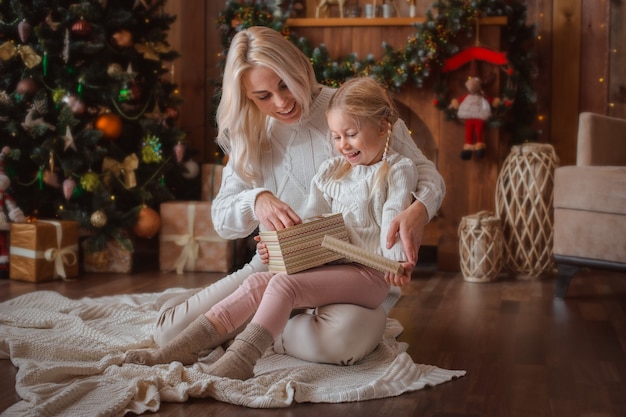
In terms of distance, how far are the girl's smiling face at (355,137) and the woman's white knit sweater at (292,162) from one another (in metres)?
0.13

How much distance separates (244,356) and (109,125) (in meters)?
2.09

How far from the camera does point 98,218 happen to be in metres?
3.64

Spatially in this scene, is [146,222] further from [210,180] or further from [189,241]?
[210,180]

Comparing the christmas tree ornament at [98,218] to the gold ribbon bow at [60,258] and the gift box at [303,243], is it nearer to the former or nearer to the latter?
the gold ribbon bow at [60,258]

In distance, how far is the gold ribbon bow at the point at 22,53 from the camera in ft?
11.5

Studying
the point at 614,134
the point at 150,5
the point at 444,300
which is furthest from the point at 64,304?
the point at 614,134

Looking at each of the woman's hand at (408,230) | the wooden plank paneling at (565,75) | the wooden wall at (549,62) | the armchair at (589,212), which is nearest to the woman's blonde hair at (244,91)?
the woman's hand at (408,230)

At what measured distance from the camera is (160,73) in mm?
3973

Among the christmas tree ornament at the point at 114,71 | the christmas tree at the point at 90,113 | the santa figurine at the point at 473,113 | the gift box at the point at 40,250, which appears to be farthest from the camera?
the santa figurine at the point at 473,113

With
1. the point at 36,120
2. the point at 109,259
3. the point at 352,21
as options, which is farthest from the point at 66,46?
the point at 352,21

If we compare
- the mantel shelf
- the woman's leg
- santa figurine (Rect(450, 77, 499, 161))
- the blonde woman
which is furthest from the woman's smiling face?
the mantel shelf

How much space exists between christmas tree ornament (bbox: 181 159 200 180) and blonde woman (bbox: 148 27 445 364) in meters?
1.65

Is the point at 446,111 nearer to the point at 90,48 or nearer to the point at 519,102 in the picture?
the point at 519,102

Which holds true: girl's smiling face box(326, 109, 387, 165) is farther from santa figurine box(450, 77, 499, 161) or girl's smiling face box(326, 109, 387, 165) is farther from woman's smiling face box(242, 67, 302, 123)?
santa figurine box(450, 77, 499, 161)
